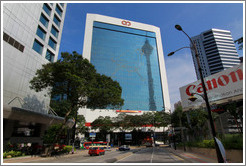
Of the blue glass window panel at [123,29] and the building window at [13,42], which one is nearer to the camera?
the building window at [13,42]

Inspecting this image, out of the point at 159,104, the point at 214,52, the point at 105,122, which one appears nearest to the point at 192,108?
the point at 105,122

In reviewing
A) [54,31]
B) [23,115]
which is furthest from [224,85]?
→ [54,31]

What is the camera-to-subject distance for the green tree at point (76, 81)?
2016cm

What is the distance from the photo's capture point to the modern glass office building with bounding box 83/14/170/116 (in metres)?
79.2

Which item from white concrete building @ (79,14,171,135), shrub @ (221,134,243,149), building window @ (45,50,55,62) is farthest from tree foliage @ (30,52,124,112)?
white concrete building @ (79,14,171,135)

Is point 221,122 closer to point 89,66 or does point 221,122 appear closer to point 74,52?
point 89,66

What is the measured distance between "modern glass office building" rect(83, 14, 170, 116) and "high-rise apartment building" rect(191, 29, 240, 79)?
53.9 metres

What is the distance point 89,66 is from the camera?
22438 mm

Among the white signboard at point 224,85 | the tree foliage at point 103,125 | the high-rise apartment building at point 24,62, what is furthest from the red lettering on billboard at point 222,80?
the tree foliage at point 103,125

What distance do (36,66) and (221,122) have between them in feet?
110

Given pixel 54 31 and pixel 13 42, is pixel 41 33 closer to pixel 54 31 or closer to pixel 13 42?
pixel 54 31

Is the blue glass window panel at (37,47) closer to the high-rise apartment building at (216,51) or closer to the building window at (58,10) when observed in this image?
the building window at (58,10)

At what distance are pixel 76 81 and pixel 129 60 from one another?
233ft

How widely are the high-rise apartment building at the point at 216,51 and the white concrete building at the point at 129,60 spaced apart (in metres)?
53.6
